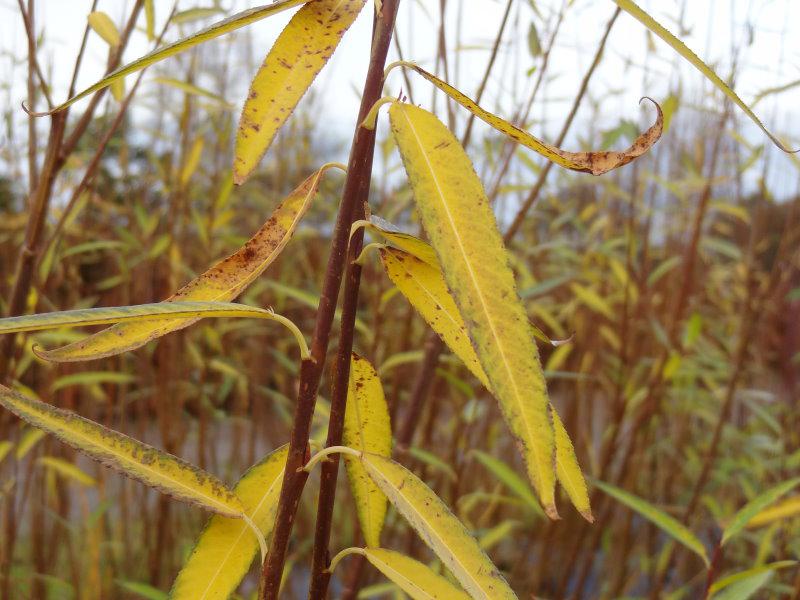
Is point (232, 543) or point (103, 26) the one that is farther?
point (103, 26)

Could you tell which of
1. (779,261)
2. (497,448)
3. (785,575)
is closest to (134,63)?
(779,261)

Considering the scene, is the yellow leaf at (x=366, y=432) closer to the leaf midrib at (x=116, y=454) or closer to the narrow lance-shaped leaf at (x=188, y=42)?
the leaf midrib at (x=116, y=454)

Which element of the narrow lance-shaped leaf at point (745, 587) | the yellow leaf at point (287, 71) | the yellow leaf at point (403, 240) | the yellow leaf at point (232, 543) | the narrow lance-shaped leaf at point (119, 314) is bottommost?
the narrow lance-shaped leaf at point (745, 587)

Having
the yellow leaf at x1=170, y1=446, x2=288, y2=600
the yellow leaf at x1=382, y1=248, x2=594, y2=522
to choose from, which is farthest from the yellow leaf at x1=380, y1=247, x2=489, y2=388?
the yellow leaf at x1=170, y1=446, x2=288, y2=600

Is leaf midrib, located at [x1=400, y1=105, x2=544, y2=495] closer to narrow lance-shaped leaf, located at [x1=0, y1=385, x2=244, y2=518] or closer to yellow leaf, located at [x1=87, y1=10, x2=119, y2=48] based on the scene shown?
narrow lance-shaped leaf, located at [x1=0, y1=385, x2=244, y2=518]

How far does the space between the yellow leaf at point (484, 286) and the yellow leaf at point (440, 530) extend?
0.07 meters

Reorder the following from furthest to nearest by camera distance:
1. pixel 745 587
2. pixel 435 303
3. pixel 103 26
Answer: pixel 103 26 → pixel 745 587 → pixel 435 303

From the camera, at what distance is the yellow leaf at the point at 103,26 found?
70 cm

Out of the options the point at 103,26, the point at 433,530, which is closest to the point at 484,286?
the point at 433,530

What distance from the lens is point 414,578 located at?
369mm

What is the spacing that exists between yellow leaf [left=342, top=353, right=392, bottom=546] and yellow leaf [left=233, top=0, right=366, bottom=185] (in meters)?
0.14

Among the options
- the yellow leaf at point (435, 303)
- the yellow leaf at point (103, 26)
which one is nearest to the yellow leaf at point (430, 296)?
the yellow leaf at point (435, 303)

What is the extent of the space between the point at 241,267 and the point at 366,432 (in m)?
0.12

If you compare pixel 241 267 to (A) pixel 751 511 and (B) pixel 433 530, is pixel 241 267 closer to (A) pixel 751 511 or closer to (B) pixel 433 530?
(B) pixel 433 530
